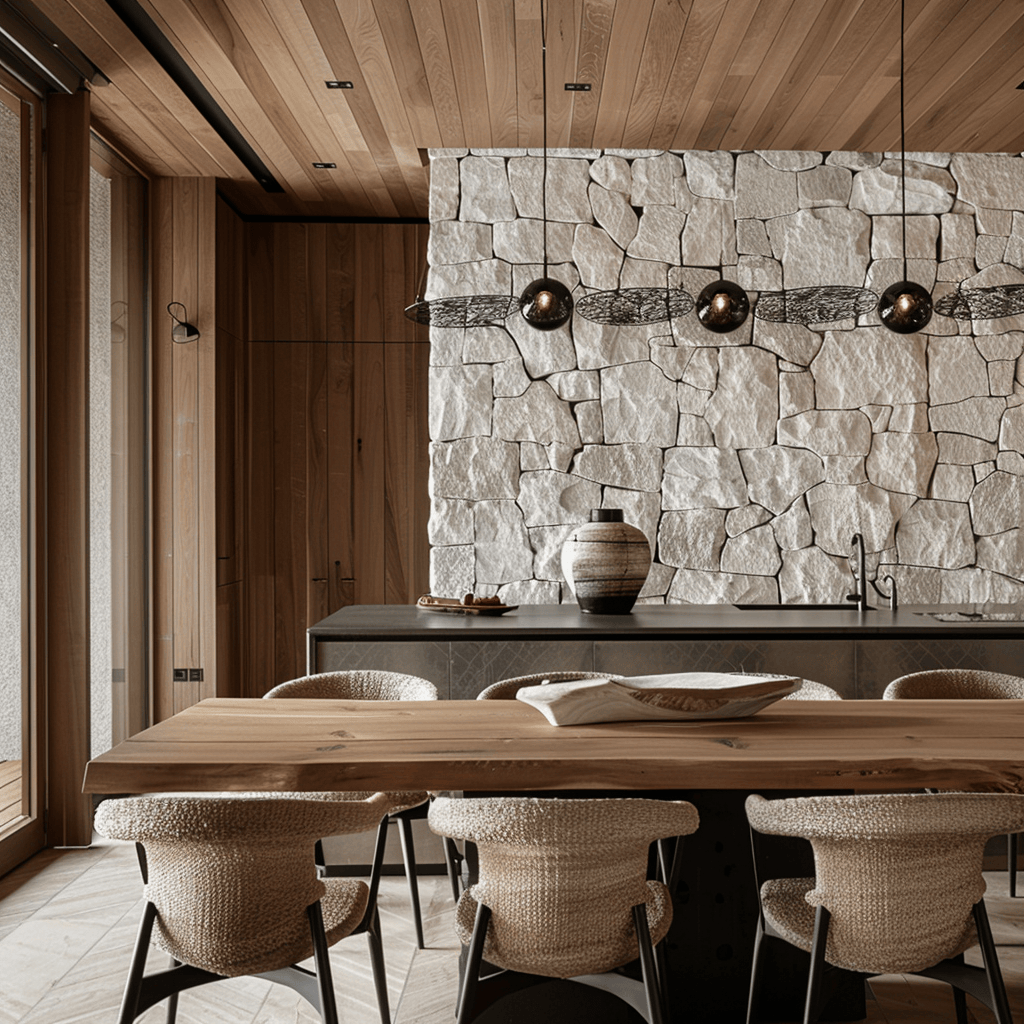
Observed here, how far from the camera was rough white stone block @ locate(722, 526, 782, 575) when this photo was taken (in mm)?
4648

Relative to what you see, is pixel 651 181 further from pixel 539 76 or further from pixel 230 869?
pixel 230 869

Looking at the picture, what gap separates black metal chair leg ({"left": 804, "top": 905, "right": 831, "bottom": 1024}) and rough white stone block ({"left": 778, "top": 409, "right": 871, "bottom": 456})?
3.15 m

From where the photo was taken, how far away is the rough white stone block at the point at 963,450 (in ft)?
15.2

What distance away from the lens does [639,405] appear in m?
4.66

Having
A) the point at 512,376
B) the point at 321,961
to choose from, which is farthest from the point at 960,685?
the point at 512,376

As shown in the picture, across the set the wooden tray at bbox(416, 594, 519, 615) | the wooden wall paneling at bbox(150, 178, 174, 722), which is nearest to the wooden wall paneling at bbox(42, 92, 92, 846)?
the wooden wall paneling at bbox(150, 178, 174, 722)

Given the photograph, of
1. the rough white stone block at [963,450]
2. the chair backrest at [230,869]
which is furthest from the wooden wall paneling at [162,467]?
the rough white stone block at [963,450]

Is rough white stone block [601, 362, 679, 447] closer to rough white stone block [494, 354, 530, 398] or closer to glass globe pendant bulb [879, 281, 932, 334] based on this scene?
rough white stone block [494, 354, 530, 398]

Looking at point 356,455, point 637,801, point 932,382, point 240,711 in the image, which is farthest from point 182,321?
point 637,801

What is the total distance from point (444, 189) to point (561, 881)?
12.2ft

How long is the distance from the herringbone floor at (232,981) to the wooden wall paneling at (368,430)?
245 centimetres

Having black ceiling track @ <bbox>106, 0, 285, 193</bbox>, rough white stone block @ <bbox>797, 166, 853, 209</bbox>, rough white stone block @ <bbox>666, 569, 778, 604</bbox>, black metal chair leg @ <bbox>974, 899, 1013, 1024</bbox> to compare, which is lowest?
black metal chair leg @ <bbox>974, 899, 1013, 1024</bbox>

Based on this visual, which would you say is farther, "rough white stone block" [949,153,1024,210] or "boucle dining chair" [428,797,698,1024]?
"rough white stone block" [949,153,1024,210]

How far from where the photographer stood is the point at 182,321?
4.77 m
